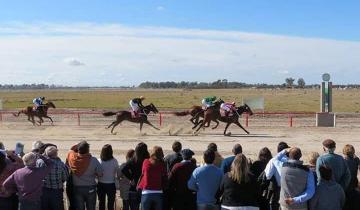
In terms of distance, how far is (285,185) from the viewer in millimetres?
7684

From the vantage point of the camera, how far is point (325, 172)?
25.0 ft

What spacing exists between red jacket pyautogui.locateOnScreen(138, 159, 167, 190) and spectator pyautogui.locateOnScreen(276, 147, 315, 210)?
6.03 feet

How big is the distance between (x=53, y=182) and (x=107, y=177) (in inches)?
38.3

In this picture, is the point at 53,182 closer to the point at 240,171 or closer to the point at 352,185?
the point at 240,171

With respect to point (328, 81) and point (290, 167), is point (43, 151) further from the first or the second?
point (328, 81)

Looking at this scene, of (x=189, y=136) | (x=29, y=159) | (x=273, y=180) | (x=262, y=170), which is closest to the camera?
(x=29, y=159)

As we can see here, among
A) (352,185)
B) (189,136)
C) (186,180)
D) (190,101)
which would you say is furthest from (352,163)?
(190,101)

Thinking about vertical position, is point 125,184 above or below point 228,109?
below

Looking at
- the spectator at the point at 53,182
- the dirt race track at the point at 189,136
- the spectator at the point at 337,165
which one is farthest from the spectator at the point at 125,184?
the dirt race track at the point at 189,136

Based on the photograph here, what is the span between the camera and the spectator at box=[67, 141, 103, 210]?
8.95 meters

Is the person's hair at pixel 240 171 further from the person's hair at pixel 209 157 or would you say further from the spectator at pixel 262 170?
the spectator at pixel 262 170

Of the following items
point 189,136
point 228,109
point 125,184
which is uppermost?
point 228,109

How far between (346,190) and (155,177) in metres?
2.81

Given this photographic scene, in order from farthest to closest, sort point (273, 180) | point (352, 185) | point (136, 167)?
1. point (136, 167)
2. point (352, 185)
3. point (273, 180)
